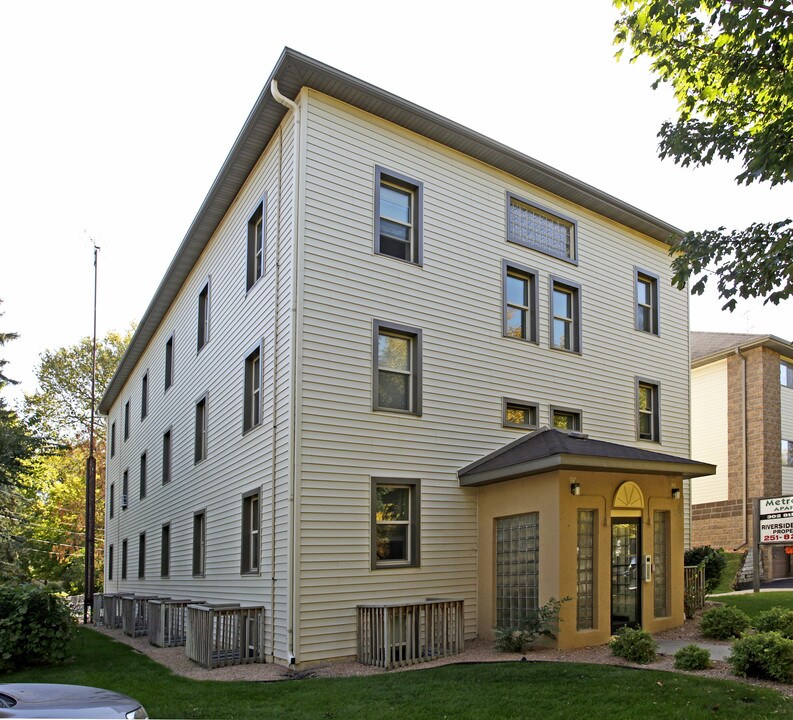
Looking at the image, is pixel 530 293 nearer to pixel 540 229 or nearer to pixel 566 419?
pixel 540 229

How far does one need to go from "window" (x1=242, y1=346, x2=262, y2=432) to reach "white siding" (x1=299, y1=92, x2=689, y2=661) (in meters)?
2.60

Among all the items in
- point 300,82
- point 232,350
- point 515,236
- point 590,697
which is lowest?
point 590,697

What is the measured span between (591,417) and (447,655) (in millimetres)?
6801

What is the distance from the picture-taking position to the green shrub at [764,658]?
881cm

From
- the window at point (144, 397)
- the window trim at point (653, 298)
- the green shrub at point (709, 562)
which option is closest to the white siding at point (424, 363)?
the window trim at point (653, 298)

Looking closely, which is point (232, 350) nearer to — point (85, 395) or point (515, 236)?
point (515, 236)

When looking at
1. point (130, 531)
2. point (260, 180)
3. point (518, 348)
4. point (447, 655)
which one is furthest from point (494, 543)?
point (130, 531)

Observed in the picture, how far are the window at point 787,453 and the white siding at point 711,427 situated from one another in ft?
7.49

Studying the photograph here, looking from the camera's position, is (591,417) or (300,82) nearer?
(300,82)

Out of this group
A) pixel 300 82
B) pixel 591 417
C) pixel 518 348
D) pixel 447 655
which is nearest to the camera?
pixel 447 655

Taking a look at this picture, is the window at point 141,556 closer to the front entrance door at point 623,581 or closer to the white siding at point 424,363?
the white siding at point 424,363

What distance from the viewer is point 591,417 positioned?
1692cm

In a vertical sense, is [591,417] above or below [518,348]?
below

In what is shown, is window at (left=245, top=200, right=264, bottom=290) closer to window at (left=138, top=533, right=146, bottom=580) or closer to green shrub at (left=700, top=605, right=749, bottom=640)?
green shrub at (left=700, top=605, right=749, bottom=640)
